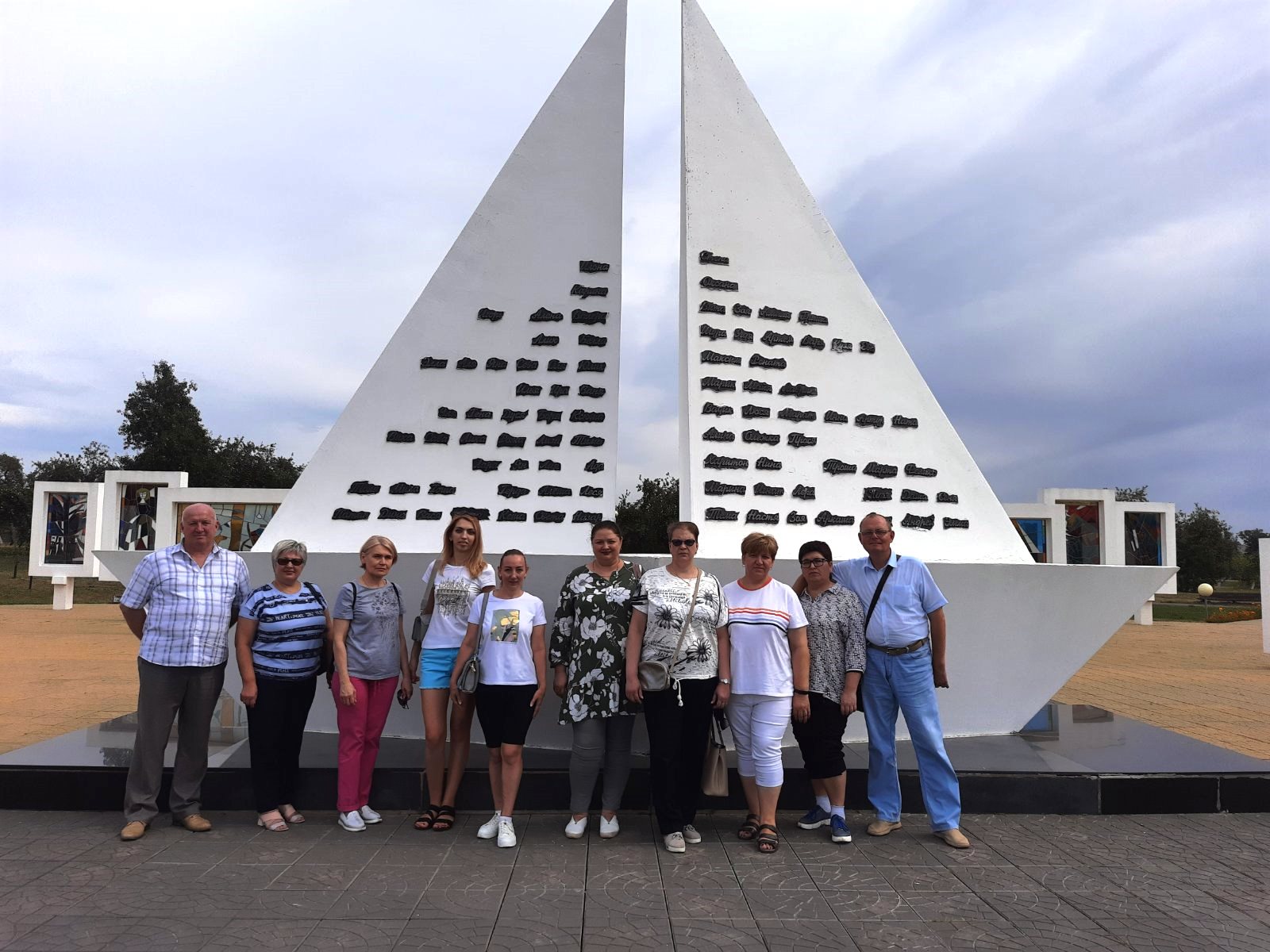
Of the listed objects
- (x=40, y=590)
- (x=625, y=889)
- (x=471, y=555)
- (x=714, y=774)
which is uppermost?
(x=471, y=555)

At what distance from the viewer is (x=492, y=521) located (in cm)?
532

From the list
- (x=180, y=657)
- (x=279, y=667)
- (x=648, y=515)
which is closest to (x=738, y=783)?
(x=279, y=667)

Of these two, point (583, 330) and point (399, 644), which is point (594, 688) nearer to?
point (399, 644)

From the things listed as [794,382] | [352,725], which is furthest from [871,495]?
[352,725]

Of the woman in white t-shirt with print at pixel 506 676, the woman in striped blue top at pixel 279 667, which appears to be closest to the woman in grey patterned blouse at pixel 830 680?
the woman in white t-shirt with print at pixel 506 676

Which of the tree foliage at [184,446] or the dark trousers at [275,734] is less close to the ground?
the tree foliage at [184,446]

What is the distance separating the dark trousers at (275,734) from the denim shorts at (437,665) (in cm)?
53

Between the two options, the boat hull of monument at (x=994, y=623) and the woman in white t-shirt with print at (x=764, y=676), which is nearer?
the woman in white t-shirt with print at (x=764, y=676)

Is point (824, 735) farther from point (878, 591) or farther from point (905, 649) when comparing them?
point (878, 591)

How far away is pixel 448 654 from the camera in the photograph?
371 centimetres

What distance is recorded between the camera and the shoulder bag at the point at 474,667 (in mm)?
3539

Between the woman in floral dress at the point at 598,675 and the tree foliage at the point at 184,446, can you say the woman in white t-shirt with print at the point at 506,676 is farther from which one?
the tree foliage at the point at 184,446

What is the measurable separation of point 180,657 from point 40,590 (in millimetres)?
25514

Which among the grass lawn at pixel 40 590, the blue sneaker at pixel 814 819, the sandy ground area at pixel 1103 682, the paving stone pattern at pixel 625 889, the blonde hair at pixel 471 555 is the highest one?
the blonde hair at pixel 471 555
